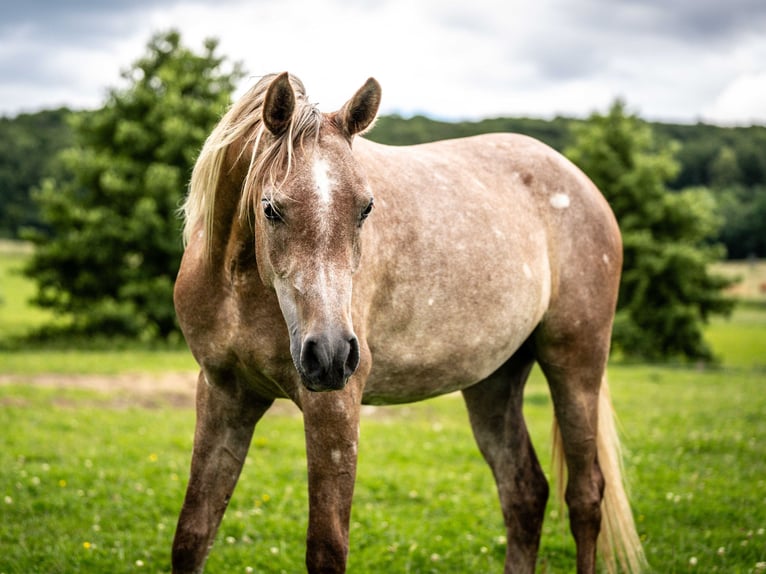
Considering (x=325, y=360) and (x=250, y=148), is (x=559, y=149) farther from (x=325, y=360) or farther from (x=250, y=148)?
(x=325, y=360)

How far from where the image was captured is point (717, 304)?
26.1 meters

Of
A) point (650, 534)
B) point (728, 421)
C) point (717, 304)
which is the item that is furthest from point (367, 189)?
point (717, 304)

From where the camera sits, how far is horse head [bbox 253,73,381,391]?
2.36m

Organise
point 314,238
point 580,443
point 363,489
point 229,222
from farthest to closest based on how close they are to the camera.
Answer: point 363,489
point 580,443
point 229,222
point 314,238

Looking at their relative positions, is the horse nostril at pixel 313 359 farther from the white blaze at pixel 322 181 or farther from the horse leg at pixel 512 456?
the horse leg at pixel 512 456

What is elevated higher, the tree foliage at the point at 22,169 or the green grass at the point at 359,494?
the tree foliage at the point at 22,169

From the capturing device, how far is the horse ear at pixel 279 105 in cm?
261

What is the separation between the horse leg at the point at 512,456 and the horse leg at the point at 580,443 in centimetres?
23

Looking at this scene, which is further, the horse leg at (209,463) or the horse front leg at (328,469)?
the horse leg at (209,463)

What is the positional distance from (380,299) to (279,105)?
38.9 inches

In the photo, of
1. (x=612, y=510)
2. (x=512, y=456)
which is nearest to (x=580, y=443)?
(x=512, y=456)

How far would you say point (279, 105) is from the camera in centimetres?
267

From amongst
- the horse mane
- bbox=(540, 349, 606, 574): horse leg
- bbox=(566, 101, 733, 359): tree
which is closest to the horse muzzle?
the horse mane

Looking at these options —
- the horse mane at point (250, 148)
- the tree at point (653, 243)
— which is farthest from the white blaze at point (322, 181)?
the tree at point (653, 243)
